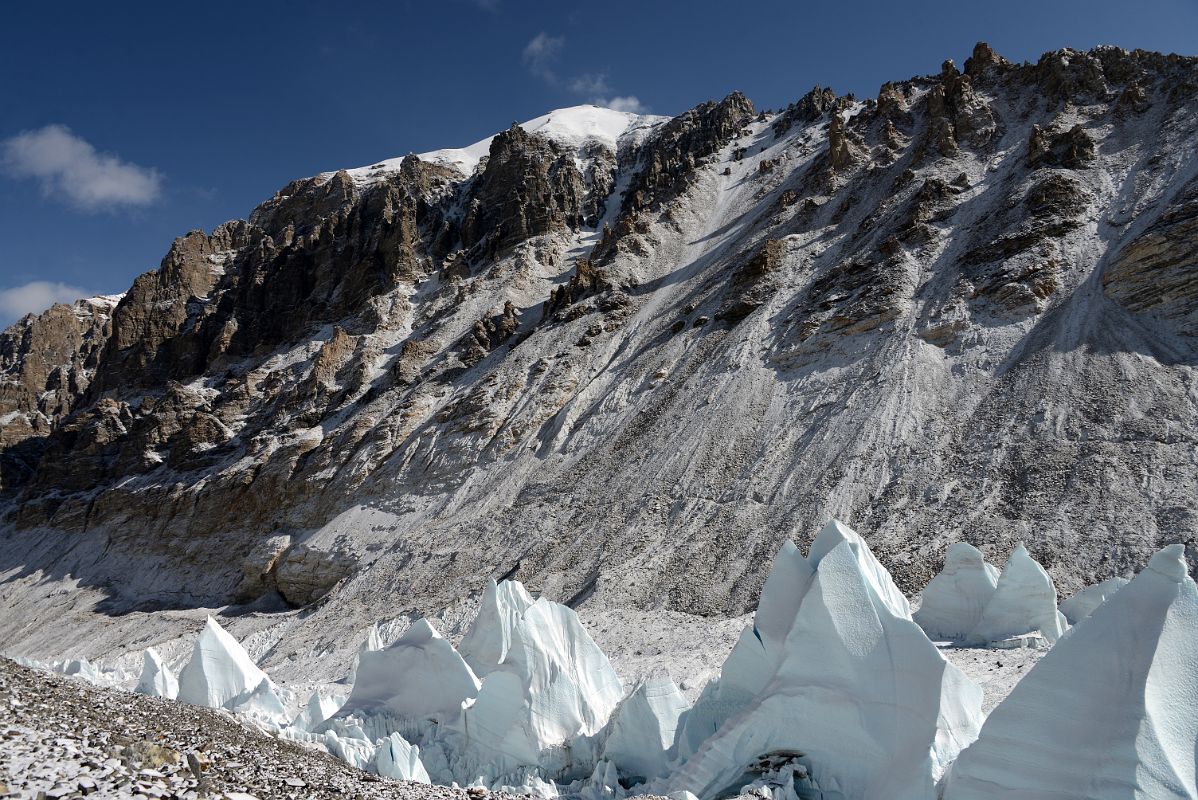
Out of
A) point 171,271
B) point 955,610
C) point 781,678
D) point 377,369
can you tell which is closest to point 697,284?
point 377,369

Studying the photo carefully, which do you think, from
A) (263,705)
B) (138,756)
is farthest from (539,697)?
(138,756)

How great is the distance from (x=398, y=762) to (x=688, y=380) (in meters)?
27.9

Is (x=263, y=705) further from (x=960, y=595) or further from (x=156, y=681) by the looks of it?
(x=960, y=595)

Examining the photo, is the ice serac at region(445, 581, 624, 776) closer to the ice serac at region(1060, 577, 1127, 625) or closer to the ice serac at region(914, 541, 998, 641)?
the ice serac at region(914, 541, 998, 641)

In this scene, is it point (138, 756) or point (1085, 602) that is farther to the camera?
point (1085, 602)

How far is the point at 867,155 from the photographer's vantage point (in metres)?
52.1

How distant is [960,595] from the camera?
52.2 ft

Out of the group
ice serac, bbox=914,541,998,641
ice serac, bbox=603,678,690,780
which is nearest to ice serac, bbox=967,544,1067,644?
ice serac, bbox=914,541,998,641

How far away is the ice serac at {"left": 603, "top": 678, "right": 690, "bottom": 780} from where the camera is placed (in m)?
11.4

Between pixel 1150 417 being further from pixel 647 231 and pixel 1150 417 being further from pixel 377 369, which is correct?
pixel 377 369

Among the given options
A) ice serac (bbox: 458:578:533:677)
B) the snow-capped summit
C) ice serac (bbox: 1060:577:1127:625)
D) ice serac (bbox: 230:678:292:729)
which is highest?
the snow-capped summit

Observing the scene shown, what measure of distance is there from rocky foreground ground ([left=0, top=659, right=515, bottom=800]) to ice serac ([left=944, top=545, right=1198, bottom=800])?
574 centimetres

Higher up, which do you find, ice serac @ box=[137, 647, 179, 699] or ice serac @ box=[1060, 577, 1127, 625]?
ice serac @ box=[137, 647, 179, 699]

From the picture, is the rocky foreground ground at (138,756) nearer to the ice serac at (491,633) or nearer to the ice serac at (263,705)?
the ice serac at (263,705)
